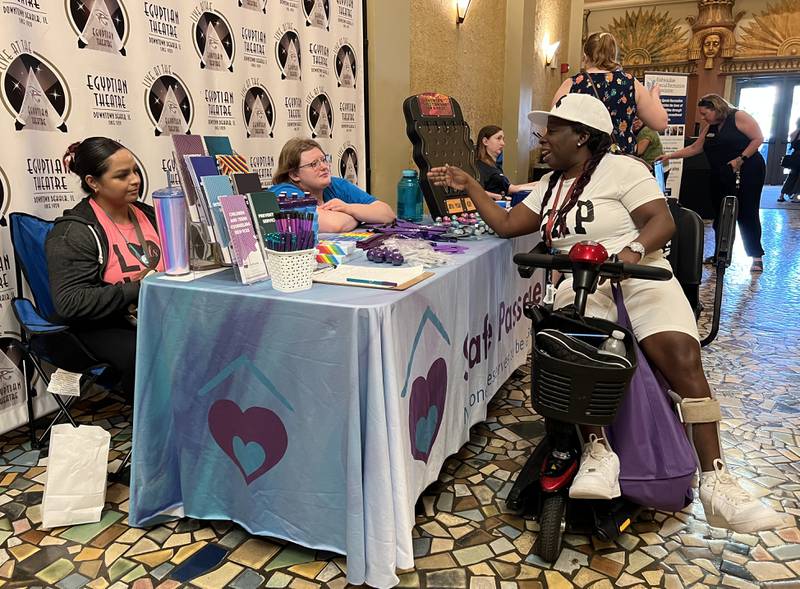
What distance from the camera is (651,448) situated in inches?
69.1

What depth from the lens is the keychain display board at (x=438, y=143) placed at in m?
2.71

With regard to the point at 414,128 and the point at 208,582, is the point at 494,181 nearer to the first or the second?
the point at 414,128

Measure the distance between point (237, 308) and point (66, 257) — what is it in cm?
89

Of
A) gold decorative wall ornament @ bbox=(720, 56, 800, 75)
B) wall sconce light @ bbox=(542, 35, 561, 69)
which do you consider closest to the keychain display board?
wall sconce light @ bbox=(542, 35, 561, 69)

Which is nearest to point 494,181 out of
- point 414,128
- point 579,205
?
point 414,128

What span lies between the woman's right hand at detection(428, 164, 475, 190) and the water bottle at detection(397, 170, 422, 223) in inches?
10.5

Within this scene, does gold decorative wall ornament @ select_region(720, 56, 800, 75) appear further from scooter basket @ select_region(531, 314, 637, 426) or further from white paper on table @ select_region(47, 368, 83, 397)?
white paper on table @ select_region(47, 368, 83, 397)

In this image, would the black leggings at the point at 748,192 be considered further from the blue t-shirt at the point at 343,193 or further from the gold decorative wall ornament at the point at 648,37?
the gold decorative wall ornament at the point at 648,37

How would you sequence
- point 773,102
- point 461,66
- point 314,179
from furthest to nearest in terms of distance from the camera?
point 773,102 → point 461,66 → point 314,179

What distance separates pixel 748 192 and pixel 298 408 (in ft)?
17.6

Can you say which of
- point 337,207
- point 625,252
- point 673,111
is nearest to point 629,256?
point 625,252

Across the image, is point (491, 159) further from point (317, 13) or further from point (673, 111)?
point (673, 111)

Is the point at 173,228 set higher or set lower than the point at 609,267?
higher

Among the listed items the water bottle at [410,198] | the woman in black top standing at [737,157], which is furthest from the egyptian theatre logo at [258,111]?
the woman in black top standing at [737,157]
